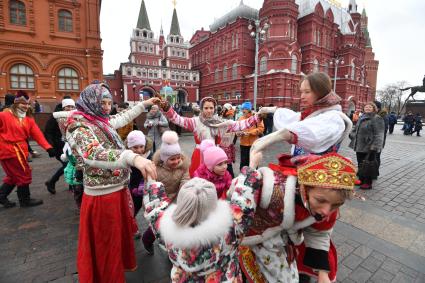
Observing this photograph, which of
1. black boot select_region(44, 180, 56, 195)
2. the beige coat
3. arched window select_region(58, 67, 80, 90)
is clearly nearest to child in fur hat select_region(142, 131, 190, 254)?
the beige coat

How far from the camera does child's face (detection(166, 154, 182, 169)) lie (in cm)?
255

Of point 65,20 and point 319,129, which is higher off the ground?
point 65,20

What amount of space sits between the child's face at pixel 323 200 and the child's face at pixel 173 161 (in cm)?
169

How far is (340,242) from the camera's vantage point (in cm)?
306

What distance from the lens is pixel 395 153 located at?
9.22m

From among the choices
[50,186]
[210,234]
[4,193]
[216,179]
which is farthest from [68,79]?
[210,234]

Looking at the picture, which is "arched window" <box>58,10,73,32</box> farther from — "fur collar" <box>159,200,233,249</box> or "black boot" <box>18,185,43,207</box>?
"fur collar" <box>159,200,233,249</box>

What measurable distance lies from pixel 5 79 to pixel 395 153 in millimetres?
27966

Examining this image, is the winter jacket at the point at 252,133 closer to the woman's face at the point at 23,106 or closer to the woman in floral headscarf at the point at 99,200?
the woman in floral headscarf at the point at 99,200

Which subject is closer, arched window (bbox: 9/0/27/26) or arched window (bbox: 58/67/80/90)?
arched window (bbox: 9/0/27/26)

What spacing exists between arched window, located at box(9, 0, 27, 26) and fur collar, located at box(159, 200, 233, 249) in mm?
27072

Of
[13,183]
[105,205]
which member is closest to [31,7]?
[13,183]

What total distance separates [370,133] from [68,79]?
81.7 ft

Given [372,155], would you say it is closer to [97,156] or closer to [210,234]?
[210,234]
